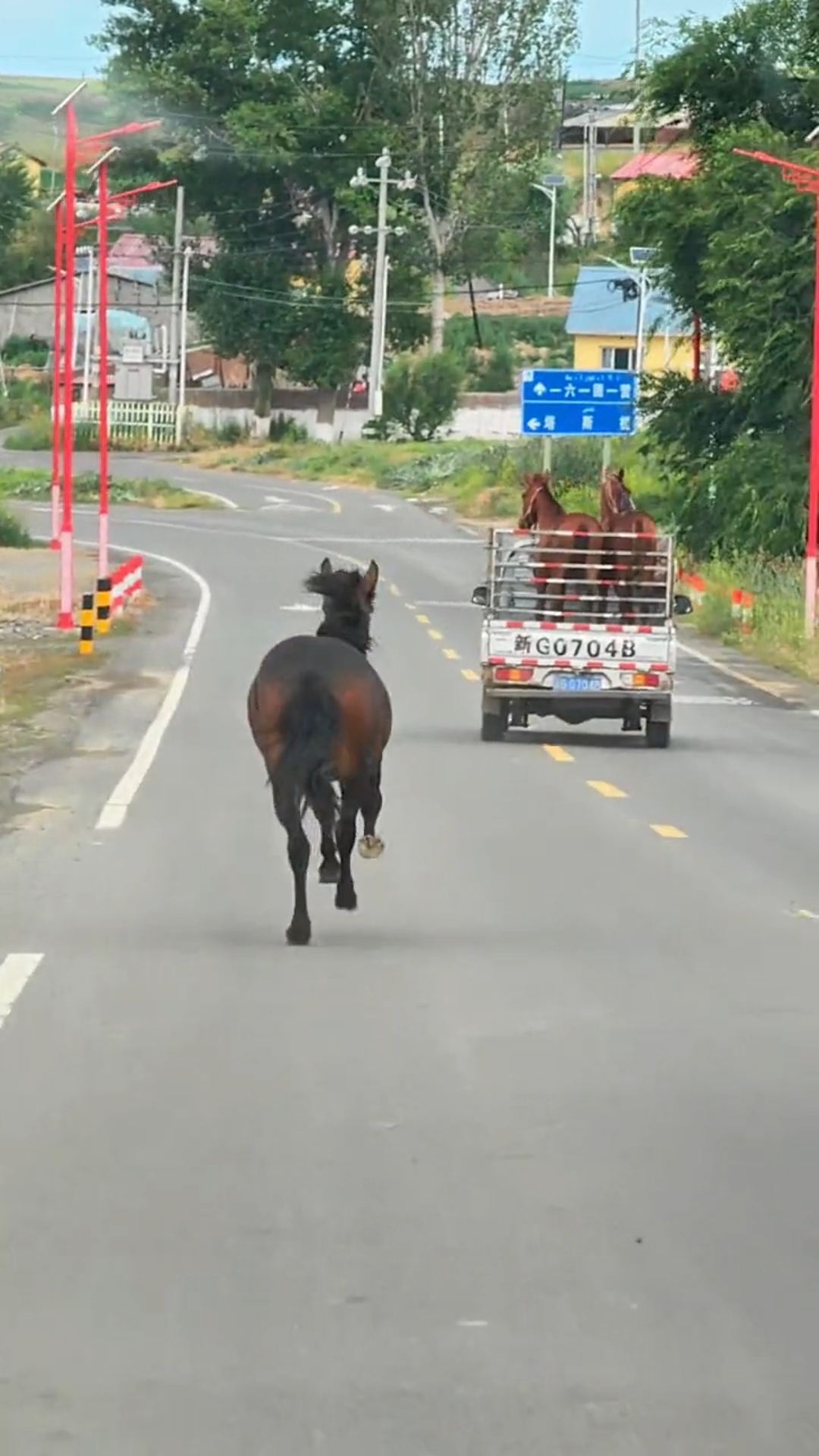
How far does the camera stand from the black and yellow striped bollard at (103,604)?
1570 inches

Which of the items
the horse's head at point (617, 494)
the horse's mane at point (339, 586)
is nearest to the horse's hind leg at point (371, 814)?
the horse's mane at point (339, 586)

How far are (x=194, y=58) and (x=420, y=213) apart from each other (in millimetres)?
11264

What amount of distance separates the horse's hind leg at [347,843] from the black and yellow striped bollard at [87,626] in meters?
21.9

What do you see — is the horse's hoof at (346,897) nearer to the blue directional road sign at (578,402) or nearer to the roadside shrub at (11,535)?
the blue directional road sign at (578,402)

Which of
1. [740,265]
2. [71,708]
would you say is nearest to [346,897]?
[71,708]

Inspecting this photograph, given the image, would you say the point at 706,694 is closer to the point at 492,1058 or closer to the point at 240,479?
the point at 492,1058

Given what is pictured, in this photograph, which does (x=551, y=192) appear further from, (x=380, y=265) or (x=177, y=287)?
(x=380, y=265)

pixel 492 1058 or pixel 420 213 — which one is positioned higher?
pixel 420 213

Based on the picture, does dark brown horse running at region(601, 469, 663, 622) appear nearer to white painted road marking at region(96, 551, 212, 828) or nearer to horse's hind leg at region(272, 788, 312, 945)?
white painted road marking at region(96, 551, 212, 828)

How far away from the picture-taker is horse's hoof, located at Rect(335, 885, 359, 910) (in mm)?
13289

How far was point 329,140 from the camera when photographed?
111m

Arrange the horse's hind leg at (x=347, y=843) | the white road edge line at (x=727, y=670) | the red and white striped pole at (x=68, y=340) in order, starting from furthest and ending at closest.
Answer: the red and white striped pole at (x=68, y=340), the white road edge line at (x=727, y=670), the horse's hind leg at (x=347, y=843)

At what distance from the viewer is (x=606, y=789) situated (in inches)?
823

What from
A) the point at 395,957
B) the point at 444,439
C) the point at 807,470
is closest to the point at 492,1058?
the point at 395,957
